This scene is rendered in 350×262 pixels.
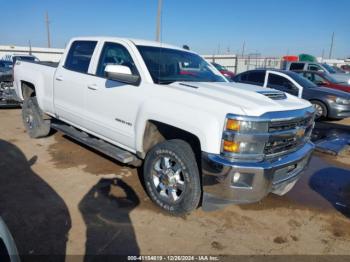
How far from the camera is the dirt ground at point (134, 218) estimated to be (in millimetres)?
2982

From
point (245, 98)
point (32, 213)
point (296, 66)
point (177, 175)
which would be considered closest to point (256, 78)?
point (245, 98)

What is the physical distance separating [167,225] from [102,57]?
8.45 feet

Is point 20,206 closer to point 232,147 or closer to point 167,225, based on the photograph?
point 167,225

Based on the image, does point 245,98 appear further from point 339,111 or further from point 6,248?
point 339,111

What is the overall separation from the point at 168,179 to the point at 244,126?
1.13 m

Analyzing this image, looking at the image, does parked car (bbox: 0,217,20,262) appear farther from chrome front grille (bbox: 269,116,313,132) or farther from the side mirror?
chrome front grille (bbox: 269,116,313,132)

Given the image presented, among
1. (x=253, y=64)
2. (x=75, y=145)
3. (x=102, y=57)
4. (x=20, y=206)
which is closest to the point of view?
(x=20, y=206)

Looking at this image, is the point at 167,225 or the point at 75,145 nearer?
the point at 167,225

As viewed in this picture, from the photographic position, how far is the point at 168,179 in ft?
11.4

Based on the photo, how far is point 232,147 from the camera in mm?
2877

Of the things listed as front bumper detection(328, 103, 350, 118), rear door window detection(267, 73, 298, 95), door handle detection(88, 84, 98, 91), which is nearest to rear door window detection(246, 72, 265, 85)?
rear door window detection(267, 73, 298, 95)

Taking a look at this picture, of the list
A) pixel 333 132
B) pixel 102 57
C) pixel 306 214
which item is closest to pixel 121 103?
pixel 102 57

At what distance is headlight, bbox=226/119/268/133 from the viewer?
2.85 metres

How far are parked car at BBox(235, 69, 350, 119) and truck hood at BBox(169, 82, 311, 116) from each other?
6193mm
